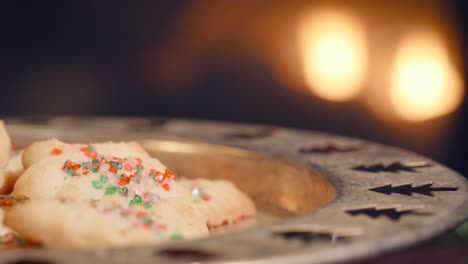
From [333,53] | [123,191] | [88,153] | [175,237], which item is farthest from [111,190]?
[333,53]

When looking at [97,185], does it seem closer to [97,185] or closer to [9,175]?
[97,185]

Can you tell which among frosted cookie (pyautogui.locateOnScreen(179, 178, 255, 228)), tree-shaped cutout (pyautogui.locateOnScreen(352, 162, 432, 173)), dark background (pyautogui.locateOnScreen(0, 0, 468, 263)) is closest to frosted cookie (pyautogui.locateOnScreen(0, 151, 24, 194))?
frosted cookie (pyautogui.locateOnScreen(179, 178, 255, 228))

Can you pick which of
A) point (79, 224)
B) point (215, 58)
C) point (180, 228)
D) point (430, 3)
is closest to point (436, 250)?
point (180, 228)

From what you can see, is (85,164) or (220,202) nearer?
(85,164)

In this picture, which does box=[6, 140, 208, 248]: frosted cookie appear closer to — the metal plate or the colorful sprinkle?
the colorful sprinkle

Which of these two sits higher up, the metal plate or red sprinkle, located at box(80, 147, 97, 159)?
red sprinkle, located at box(80, 147, 97, 159)

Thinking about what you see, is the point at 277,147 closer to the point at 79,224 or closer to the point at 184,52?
the point at 79,224
